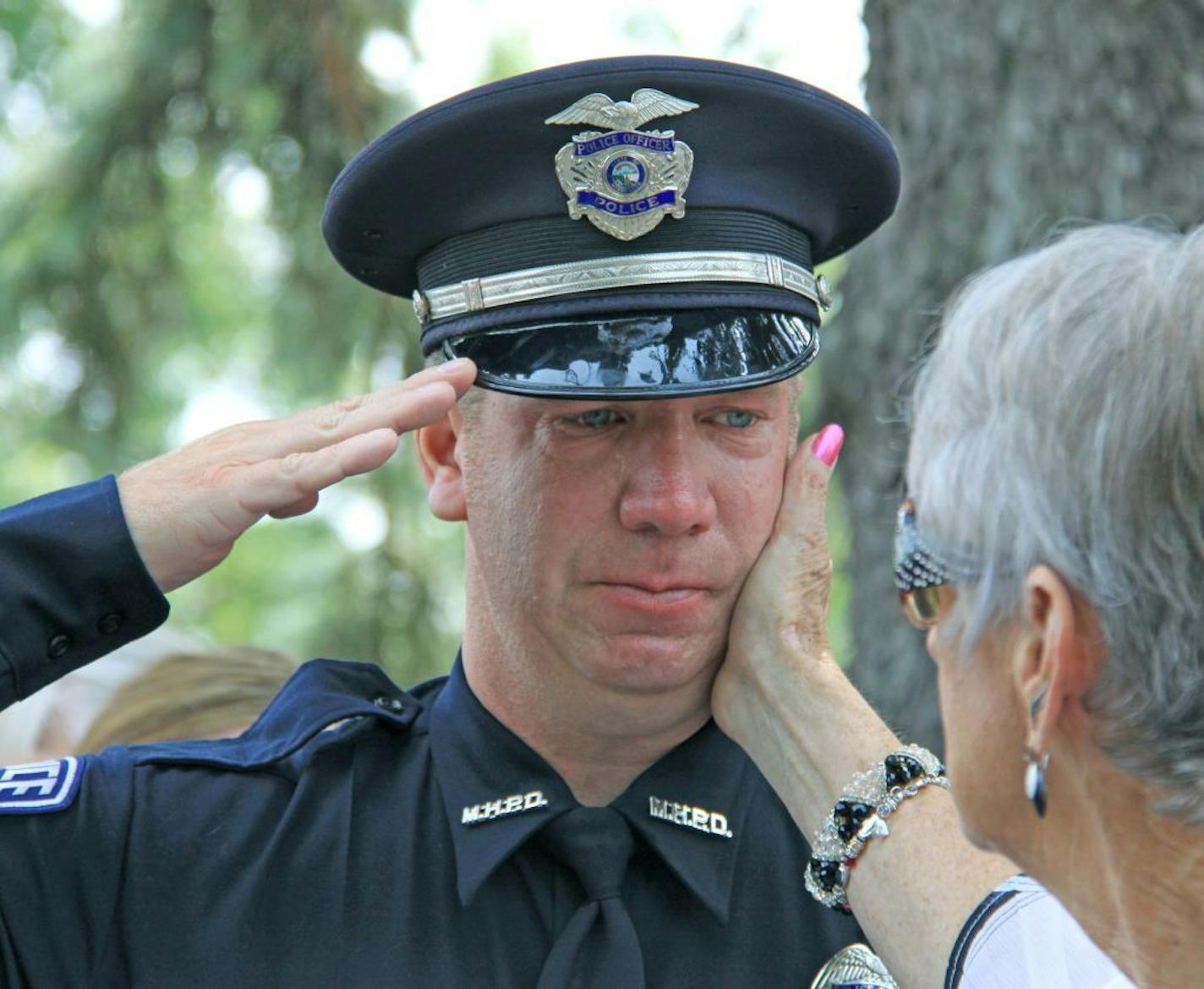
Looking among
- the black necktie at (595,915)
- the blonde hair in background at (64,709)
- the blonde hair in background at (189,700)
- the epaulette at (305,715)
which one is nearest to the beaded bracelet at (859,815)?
the black necktie at (595,915)

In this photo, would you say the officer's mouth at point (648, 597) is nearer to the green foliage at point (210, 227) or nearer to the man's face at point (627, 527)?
the man's face at point (627, 527)

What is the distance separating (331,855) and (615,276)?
0.93m

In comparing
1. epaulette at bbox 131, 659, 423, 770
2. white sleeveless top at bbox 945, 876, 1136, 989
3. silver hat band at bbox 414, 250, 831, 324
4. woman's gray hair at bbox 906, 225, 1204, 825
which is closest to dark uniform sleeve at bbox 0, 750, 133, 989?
epaulette at bbox 131, 659, 423, 770

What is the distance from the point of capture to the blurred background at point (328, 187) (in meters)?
4.06

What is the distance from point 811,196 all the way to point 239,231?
6543 mm

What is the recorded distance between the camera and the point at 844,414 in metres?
4.52

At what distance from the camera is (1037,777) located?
6.17ft

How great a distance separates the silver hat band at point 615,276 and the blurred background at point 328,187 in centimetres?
49

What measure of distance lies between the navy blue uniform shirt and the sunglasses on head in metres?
0.68

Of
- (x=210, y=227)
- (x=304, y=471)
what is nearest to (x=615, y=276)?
(x=304, y=471)

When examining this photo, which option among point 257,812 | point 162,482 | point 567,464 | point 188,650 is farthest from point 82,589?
point 188,650

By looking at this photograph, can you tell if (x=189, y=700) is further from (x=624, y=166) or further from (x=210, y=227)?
(x=210, y=227)

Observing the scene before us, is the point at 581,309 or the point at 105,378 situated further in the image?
the point at 105,378

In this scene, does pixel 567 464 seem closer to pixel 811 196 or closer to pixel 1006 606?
pixel 811 196
